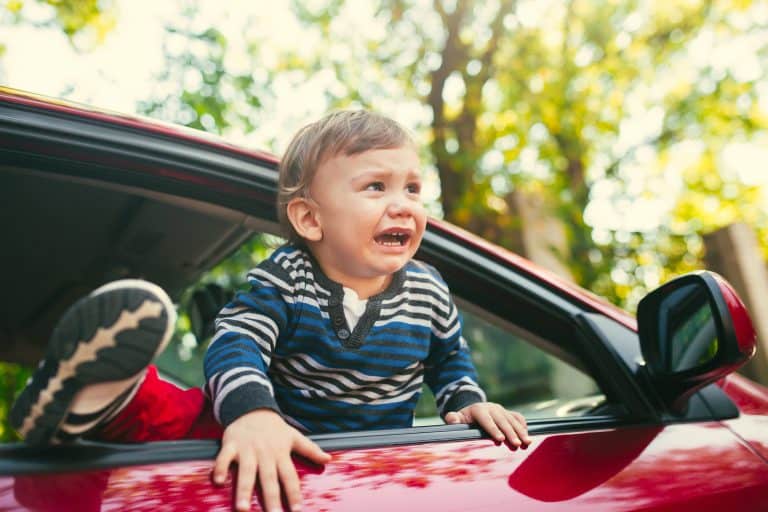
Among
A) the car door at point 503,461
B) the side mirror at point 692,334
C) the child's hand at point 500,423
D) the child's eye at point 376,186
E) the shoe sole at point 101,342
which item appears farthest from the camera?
the child's eye at point 376,186

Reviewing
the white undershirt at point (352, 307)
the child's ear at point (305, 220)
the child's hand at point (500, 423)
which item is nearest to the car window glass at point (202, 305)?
the child's ear at point (305, 220)

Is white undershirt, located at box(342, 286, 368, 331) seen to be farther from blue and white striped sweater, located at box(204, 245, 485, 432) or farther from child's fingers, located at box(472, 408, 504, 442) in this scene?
child's fingers, located at box(472, 408, 504, 442)

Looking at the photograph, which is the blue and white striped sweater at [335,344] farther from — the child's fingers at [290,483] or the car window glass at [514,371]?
the car window glass at [514,371]

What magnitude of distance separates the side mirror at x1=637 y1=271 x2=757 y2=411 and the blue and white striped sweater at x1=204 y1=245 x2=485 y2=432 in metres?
0.40

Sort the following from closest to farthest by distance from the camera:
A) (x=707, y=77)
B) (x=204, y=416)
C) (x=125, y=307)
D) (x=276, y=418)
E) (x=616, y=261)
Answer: (x=125, y=307), (x=276, y=418), (x=204, y=416), (x=616, y=261), (x=707, y=77)

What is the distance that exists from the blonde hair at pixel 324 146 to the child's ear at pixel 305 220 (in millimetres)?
19

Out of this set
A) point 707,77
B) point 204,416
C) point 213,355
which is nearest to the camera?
point 213,355

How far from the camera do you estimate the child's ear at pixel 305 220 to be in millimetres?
1522

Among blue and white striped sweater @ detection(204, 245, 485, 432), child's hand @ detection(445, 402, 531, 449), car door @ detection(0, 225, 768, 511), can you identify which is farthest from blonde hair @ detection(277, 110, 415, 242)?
child's hand @ detection(445, 402, 531, 449)

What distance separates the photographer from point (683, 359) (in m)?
1.49

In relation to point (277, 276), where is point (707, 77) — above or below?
above

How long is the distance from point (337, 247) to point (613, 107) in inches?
334

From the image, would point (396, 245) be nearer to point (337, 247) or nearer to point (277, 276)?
point (337, 247)

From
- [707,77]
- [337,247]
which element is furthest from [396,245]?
[707,77]
